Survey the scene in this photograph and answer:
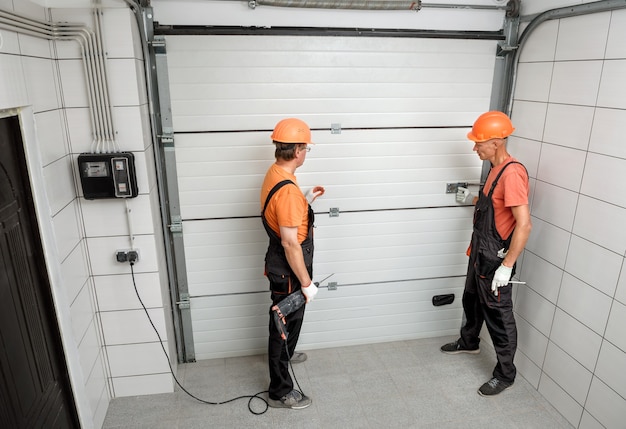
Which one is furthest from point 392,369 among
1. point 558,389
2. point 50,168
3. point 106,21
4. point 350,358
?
point 106,21

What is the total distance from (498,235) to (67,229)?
2.72 m

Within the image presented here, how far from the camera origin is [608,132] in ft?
8.27

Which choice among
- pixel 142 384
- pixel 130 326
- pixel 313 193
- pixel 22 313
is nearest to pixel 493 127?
pixel 313 193

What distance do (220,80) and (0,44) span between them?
4.37ft

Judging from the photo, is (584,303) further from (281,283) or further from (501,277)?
(281,283)

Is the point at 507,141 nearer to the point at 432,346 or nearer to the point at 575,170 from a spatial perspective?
the point at 575,170

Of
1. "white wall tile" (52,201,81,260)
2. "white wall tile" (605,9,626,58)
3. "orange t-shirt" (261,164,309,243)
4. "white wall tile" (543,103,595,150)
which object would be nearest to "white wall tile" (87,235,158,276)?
"white wall tile" (52,201,81,260)

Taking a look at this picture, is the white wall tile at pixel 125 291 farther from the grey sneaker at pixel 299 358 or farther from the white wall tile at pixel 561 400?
the white wall tile at pixel 561 400

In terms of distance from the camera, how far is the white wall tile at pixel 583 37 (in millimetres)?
2529

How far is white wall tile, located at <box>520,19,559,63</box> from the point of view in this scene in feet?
9.46

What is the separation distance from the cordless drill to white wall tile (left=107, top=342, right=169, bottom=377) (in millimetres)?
898

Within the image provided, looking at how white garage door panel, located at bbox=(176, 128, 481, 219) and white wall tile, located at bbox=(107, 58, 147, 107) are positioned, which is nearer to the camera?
white wall tile, located at bbox=(107, 58, 147, 107)

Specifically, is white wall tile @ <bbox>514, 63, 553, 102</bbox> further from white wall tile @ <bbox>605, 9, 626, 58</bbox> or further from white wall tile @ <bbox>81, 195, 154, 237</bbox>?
white wall tile @ <bbox>81, 195, 154, 237</bbox>

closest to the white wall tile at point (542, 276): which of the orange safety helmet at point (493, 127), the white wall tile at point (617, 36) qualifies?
the orange safety helmet at point (493, 127)
